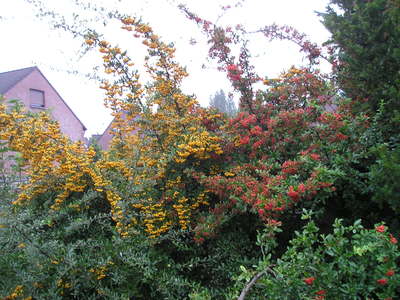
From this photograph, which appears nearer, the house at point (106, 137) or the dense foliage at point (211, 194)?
the dense foliage at point (211, 194)

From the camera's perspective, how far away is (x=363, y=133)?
2.42 meters

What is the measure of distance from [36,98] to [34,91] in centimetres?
42

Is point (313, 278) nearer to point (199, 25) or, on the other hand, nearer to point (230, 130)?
point (230, 130)

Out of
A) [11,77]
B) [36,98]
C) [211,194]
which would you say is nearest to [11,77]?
[11,77]

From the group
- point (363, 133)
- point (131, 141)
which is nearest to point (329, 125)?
point (363, 133)

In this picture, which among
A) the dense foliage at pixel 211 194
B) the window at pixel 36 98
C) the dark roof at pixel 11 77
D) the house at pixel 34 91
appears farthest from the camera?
the window at pixel 36 98

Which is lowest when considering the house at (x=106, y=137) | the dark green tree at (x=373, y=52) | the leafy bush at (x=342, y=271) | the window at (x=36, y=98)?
the leafy bush at (x=342, y=271)

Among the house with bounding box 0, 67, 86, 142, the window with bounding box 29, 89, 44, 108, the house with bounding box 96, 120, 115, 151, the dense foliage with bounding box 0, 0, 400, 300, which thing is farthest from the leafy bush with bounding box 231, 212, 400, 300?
the window with bounding box 29, 89, 44, 108

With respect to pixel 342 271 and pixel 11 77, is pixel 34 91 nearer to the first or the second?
pixel 11 77

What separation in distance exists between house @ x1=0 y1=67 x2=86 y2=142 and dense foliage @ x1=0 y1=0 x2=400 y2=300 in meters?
15.9

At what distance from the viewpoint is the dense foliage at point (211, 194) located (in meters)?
1.81

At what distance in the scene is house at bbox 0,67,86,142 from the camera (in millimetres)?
18533

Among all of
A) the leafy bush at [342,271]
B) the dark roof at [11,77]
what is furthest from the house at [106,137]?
the dark roof at [11,77]

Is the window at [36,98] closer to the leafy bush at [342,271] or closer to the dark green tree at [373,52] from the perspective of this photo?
the dark green tree at [373,52]
